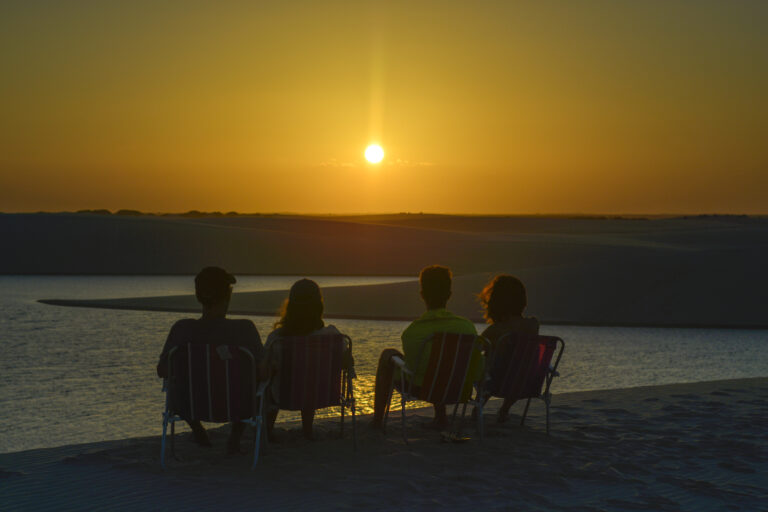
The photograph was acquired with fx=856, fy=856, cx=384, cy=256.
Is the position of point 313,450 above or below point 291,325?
below

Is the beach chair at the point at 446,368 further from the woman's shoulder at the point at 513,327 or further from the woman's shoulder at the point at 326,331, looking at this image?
the woman's shoulder at the point at 326,331

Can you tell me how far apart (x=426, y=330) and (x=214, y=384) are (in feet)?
5.05

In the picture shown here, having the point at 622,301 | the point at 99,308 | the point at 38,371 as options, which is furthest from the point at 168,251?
the point at 38,371

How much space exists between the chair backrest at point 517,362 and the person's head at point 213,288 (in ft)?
6.13

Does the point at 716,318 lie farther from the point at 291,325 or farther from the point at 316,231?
the point at 316,231

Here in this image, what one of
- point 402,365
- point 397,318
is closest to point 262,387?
point 402,365

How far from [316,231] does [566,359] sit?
43.2 metres

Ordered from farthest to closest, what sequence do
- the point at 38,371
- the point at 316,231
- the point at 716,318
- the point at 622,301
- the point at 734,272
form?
the point at 316,231, the point at 734,272, the point at 622,301, the point at 716,318, the point at 38,371

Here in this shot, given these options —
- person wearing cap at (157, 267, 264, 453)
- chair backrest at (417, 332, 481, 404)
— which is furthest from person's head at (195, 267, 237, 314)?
chair backrest at (417, 332, 481, 404)

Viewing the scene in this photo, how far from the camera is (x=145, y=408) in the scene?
7125mm

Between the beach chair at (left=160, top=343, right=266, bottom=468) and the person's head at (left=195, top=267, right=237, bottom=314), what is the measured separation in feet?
1.15

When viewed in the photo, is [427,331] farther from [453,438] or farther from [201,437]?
[201,437]

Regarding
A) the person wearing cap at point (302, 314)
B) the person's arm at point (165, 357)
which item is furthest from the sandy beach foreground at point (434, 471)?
the person wearing cap at point (302, 314)

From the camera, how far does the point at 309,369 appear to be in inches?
206
